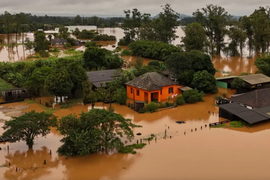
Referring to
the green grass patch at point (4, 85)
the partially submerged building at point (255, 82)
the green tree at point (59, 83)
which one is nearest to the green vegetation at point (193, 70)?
the partially submerged building at point (255, 82)

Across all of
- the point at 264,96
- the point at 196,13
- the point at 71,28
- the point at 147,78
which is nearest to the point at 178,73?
the point at 147,78

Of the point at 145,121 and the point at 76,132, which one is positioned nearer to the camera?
the point at 76,132

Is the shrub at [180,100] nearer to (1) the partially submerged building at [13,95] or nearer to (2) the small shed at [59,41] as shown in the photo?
(1) the partially submerged building at [13,95]

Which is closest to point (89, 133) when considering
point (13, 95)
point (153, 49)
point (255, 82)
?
point (13, 95)

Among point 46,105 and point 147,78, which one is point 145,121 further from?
point 46,105

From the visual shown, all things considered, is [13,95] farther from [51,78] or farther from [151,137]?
[151,137]

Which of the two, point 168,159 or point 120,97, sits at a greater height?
point 120,97
